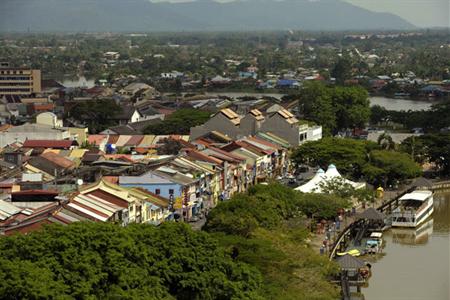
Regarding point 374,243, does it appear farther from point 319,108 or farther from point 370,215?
point 319,108

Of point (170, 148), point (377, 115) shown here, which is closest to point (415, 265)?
point (170, 148)

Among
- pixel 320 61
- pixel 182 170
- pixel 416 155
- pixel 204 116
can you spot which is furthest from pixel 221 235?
pixel 320 61

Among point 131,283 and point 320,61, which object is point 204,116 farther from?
point 320,61

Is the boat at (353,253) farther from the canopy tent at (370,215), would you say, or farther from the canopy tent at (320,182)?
the canopy tent at (320,182)

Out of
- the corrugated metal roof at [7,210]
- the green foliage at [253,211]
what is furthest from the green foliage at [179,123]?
the corrugated metal roof at [7,210]

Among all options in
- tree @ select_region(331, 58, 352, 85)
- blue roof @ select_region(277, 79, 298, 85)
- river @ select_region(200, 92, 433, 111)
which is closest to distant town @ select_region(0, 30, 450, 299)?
river @ select_region(200, 92, 433, 111)

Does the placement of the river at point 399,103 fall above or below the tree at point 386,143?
below
